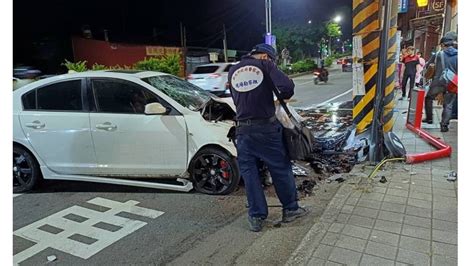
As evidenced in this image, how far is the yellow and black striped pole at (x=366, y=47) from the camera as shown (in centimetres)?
583

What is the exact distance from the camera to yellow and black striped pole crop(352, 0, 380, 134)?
583cm

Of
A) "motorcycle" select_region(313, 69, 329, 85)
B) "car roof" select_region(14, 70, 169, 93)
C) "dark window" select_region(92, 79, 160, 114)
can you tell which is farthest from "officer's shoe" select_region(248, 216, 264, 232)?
"motorcycle" select_region(313, 69, 329, 85)

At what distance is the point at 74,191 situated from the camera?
5035mm

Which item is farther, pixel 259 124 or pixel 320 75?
pixel 320 75

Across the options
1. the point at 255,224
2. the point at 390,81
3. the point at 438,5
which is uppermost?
the point at 438,5

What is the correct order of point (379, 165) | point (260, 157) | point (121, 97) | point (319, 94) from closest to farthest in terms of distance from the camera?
point (260, 157)
point (121, 97)
point (379, 165)
point (319, 94)

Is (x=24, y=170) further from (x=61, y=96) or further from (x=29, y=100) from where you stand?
(x=61, y=96)

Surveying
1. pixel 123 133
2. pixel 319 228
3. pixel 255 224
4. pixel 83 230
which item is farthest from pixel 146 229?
pixel 319 228

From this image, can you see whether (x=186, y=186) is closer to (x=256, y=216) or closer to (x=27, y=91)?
(x=256, y=216)

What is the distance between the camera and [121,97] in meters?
4.71

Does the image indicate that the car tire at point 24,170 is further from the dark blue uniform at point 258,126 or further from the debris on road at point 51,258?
the dark blue uniform at point 258,126

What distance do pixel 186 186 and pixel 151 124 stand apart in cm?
88

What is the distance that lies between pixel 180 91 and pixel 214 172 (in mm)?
1200

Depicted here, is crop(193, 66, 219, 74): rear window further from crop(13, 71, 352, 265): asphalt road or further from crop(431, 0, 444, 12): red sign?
crop(13, 71, 352, 265): asphalt road
